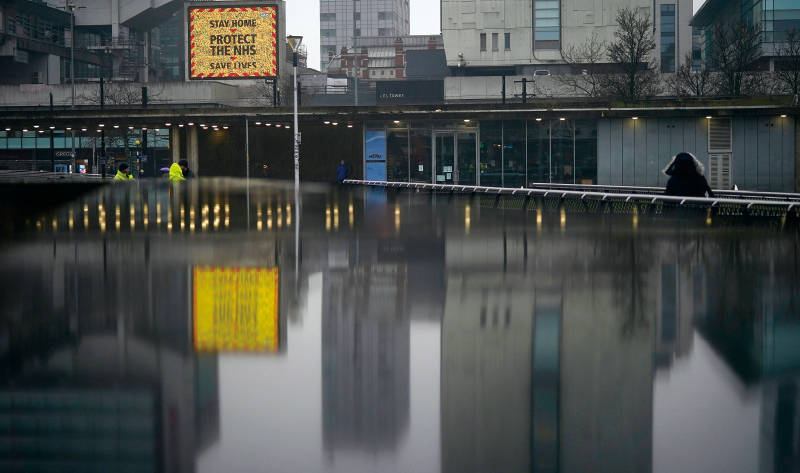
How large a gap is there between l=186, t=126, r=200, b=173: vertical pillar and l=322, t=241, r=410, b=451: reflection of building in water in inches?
1497

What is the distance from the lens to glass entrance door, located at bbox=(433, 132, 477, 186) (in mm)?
44344

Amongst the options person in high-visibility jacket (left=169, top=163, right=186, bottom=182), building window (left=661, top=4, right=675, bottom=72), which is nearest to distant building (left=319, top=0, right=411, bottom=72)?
building window (left=661, top=4, right=675, bottom=72)

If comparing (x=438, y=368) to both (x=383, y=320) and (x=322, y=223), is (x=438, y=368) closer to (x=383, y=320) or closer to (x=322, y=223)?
(x=383, y=320)

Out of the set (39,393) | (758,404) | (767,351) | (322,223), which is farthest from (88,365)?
(322,223)

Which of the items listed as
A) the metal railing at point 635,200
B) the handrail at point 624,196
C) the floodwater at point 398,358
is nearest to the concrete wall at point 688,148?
the metal railing at point 635,200

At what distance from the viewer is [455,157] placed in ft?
146

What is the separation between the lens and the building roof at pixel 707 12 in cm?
7752

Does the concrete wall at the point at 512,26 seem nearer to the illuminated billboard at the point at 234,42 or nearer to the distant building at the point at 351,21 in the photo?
the illuminated billboard at the point at 234,42

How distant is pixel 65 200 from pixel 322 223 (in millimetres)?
9503

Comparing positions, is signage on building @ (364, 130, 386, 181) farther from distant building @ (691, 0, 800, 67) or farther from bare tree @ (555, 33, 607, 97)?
distant building @ (691, 0, 800, 67)

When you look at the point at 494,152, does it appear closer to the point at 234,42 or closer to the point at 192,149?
the point at 192,149

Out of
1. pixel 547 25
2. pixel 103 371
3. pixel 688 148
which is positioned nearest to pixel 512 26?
pixel 547 25

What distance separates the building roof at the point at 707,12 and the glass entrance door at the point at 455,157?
40430 millimetres

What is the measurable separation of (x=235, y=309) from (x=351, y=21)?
7026 inches
